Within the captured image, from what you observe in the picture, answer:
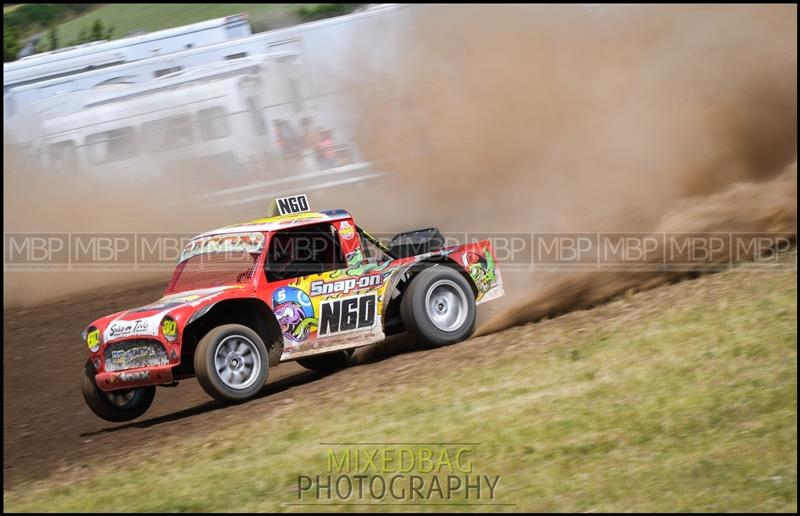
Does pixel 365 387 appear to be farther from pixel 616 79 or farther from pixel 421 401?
pixel 616 79

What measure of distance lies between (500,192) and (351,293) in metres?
7.74

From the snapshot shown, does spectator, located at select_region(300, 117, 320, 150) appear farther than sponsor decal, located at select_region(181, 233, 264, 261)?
Yes

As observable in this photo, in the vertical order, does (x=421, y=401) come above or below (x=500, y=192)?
below

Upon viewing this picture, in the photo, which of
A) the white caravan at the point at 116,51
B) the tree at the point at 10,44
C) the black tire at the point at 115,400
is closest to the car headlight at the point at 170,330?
the black tire at the point at 115,400

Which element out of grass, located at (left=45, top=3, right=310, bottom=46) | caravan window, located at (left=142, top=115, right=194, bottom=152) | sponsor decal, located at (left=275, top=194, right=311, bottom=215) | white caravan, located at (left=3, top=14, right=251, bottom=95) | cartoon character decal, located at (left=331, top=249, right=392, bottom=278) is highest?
grass, located at (left=45, top=3, right=310, bottom=46)

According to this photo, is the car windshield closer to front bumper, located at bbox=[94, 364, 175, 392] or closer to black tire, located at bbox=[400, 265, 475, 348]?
front bumper, located at bbox=[94, 364, 175, 392]

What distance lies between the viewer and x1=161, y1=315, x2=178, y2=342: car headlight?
8.24 meters

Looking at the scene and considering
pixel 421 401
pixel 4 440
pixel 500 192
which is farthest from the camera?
pixel 500 192

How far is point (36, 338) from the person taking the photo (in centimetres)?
1307

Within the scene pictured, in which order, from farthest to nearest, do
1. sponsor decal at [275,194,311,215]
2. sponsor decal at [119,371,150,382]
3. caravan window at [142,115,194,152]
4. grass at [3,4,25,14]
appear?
grass at [3,4,25,14]
caravan window at [142,115,194,152]
sponsor decal at [275,194,311,215]
sponsor decal at [119,371,150,382]

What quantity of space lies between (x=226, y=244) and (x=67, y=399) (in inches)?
110

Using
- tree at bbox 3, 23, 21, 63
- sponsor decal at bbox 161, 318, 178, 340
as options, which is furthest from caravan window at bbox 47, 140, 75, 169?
sponsor decal at bbox 161, 318, 178, 340

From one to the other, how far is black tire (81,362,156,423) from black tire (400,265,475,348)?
252cm

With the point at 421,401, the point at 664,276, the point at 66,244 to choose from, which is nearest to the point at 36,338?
the point at 66,244
